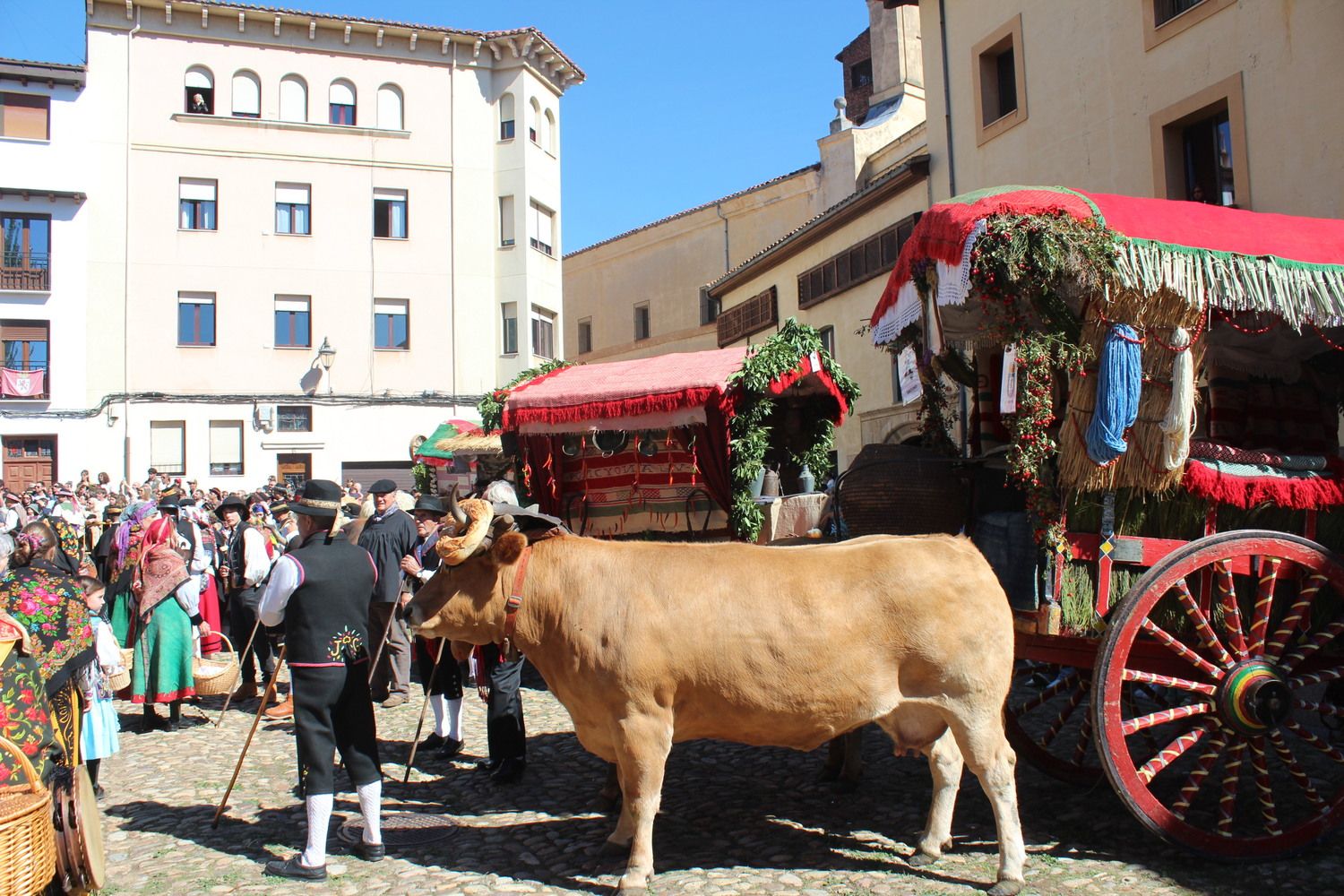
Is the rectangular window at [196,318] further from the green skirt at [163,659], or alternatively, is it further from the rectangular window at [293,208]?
the green skirt at [163,659]

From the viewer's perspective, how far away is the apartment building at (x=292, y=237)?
27.4 m

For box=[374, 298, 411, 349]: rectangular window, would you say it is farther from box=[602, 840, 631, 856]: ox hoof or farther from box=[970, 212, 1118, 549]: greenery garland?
box=[970, 212, 1118, 549]: greenery garland

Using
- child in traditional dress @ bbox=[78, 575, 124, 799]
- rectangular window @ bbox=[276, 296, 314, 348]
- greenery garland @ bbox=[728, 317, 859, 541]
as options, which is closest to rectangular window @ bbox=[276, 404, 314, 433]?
rectangular window @ bbox=[276, 296, 314, 348]

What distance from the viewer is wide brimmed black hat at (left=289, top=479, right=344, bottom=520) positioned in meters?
5.65

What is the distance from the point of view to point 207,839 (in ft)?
19.2

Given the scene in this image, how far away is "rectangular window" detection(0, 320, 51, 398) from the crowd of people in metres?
18.3

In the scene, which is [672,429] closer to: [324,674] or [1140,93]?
[324,674]

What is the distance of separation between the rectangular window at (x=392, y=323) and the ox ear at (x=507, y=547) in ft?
81.9

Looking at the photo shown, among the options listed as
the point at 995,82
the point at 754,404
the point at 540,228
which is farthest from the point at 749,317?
the point at 754,404

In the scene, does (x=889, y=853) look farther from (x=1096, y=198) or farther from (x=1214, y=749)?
(x=1096, y=198)

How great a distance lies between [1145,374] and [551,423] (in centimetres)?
645

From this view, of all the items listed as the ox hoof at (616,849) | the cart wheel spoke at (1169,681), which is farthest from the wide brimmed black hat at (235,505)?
the cart wheel spoke at (1169,681)

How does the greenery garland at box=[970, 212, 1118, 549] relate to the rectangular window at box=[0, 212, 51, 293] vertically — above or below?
below

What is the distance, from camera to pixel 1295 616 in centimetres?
524
